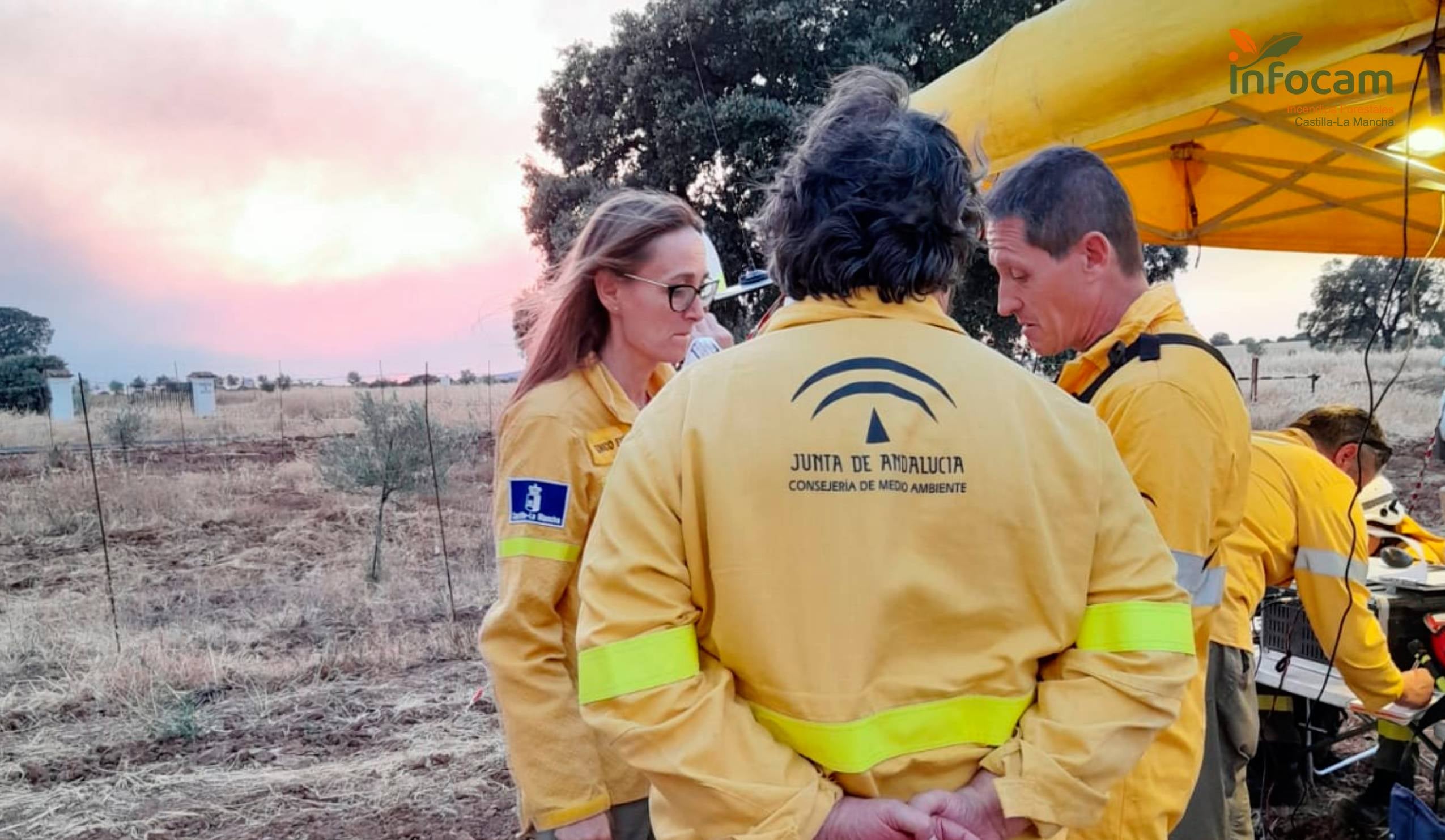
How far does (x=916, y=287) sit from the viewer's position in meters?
1.17

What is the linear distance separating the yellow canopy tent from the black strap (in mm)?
591

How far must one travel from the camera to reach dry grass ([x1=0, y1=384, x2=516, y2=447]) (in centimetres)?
1897

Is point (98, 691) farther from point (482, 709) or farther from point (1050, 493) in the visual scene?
point (1050, 493)

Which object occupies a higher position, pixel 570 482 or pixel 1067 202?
pixel 1067 202

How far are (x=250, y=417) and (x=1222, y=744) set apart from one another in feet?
88.7

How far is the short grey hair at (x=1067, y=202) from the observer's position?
1758 millimetres

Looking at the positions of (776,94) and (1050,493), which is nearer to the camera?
(1050,493)

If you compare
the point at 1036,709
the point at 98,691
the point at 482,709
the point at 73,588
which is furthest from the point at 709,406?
the point at 73,588

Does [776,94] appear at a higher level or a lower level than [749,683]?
higher

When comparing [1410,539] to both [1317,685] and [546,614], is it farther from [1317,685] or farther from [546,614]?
[546,614]

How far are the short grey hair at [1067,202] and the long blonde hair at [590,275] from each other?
697mm

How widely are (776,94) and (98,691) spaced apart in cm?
1162

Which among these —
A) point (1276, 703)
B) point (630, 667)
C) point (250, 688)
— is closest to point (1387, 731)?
point (1276, 703)

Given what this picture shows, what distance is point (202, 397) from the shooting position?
26281 mm
